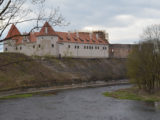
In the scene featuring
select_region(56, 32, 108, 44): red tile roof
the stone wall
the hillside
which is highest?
select_region(56, 32, 108, 44): red tile roof

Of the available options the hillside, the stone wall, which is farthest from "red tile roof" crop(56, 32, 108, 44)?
the hillside

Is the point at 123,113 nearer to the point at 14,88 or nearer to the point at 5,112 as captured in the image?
the point at 5,112

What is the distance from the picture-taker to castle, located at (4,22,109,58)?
81.3 meters

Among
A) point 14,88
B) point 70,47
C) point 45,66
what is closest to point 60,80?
point 45,66

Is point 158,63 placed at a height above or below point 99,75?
above

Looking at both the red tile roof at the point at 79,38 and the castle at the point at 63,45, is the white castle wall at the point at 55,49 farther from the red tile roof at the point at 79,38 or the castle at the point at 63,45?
the red tile roof at the point at 79,38

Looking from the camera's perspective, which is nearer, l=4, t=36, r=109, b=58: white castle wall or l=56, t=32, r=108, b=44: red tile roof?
l=4, t=36, r=109, b=58: white castle wall

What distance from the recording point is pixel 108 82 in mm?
77812

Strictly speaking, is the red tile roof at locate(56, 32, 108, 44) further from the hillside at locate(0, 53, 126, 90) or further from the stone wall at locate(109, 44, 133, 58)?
the hillside at locate(0, 53, 126, 90)

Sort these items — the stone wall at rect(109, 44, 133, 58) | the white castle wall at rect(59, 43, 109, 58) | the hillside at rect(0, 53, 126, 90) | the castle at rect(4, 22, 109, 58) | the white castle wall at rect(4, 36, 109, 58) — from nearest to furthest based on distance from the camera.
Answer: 1. the hillside at rect(0, 53, 126, 90)
2. the castle at rect(4, 22, 109, 58)
3. the white castle wall at rect(4, 36, 109, 58)
4. the white castle wall at rect(59, 43, 109, 58)
5. the stone wall at rect(109, 44, 133, 58)

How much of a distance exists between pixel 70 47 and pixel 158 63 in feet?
161

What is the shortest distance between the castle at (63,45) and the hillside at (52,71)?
159 inches

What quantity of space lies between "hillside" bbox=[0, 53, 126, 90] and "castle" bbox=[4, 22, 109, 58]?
4.04 metres

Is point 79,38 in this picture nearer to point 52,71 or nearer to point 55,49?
point 55,49
